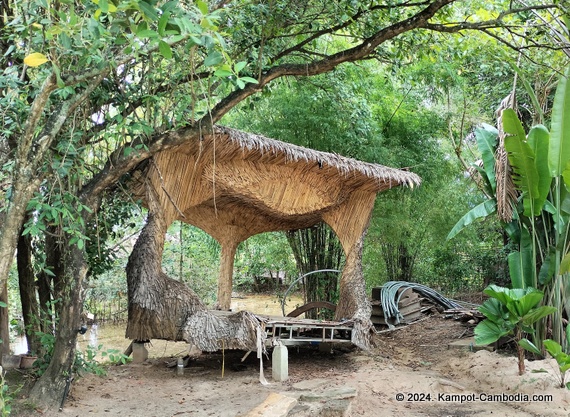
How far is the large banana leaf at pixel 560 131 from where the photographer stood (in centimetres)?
458

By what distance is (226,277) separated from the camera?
24.6 ft

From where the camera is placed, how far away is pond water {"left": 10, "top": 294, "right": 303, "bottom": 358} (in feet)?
25.5

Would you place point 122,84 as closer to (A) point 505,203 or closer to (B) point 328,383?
(B) point 328,383

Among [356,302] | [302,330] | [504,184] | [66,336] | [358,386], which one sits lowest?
[358,386]

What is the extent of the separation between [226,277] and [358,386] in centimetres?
292

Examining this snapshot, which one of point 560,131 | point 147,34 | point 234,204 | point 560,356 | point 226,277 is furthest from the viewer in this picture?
point 226,277

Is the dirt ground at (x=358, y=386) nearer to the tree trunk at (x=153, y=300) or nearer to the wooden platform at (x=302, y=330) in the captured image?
the wooden platform at (x=302, y=330)

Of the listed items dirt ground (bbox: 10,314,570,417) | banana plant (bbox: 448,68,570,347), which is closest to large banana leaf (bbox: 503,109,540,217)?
banana plant (bbox: 448,68,570,347)

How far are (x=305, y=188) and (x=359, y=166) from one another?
0.70 metres

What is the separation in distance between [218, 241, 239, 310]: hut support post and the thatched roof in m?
0.17

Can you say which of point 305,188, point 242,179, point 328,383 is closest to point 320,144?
point 305,188

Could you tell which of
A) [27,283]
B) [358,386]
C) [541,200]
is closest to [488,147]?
[541,200]

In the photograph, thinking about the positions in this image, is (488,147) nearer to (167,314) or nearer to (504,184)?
(504,184)

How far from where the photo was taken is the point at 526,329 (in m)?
4.96
